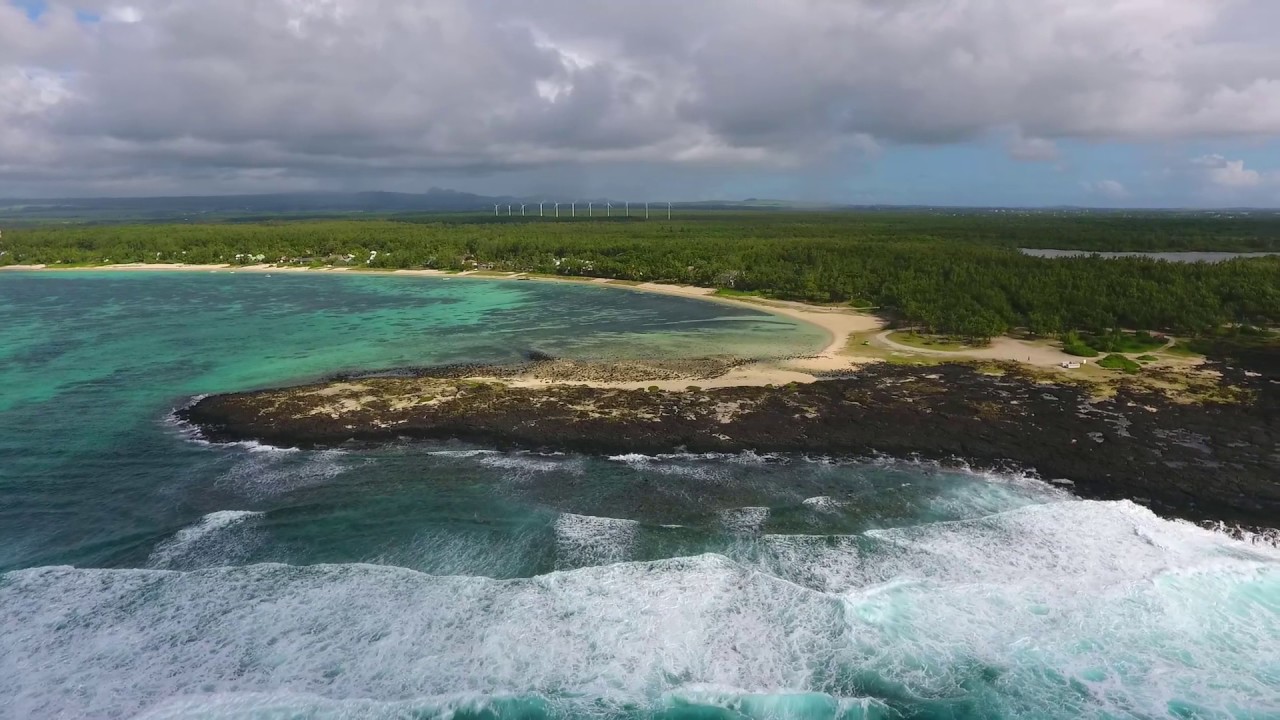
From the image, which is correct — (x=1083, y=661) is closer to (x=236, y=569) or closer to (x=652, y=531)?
(x=652, y=531)

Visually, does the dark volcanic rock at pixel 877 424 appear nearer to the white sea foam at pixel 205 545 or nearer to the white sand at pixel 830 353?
the white sand at pixel 830 353

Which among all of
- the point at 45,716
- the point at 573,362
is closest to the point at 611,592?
the point at 45,716

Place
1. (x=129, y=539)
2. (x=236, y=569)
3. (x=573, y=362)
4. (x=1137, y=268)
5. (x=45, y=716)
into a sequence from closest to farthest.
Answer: (x=45, y=716), (x=236, y=569), (x=129, y=539), (x=573, y=362), (x=1137, y=268)

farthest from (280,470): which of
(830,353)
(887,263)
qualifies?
(887,263)

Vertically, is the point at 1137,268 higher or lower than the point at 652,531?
higher

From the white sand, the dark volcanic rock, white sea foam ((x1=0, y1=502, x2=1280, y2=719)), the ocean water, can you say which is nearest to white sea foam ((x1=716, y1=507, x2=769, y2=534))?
the ocean water

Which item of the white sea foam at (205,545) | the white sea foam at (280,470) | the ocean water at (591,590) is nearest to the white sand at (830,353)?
the ocean water at (591,590)
